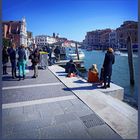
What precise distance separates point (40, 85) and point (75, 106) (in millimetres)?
2694

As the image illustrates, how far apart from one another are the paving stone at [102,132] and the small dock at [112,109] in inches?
3.3

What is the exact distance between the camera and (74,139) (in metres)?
3.22

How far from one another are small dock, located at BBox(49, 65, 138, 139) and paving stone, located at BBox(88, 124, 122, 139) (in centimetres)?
8

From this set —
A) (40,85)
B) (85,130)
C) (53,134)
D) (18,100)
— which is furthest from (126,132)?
(40,85)

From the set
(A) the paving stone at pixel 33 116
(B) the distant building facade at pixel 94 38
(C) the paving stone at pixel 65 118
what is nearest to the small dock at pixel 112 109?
(C) the paving stone at pixel 65 118

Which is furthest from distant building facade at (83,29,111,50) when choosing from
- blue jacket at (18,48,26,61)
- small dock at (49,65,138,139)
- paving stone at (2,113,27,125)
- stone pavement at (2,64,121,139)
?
paving stone at (2,113,27,125)

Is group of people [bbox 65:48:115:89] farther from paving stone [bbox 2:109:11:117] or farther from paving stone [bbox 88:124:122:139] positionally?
paving stone [bbox 2:109:11:117]

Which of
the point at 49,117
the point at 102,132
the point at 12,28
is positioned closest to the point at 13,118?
the point at 49,117

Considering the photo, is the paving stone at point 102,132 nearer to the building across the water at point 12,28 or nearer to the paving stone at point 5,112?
the paving stone at point 5,112

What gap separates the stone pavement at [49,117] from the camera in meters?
3.39

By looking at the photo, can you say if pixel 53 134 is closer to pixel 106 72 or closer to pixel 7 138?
pixel 7 138

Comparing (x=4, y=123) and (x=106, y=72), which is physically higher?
(x=106, y=72)

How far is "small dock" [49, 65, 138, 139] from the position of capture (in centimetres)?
347

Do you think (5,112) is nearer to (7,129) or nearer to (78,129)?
(7,129)
